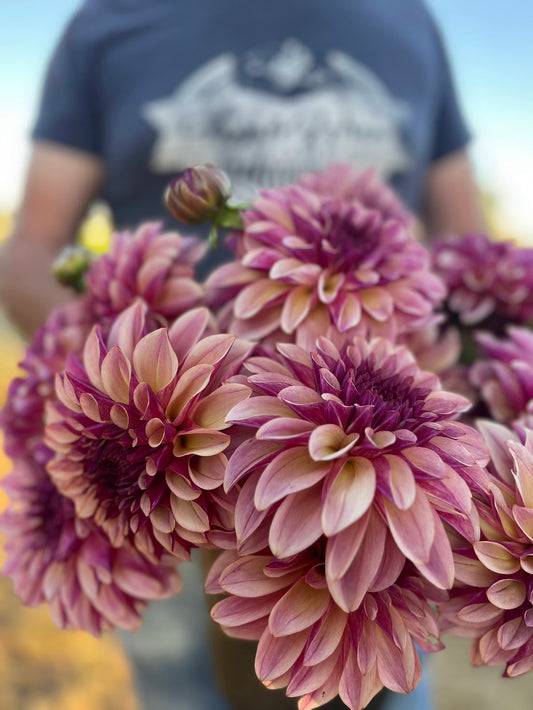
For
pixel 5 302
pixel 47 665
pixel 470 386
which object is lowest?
pixel 47 665

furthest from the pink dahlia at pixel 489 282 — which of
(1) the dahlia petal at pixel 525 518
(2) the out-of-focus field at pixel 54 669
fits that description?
(2) the out-of-focus field at pixel 54 669

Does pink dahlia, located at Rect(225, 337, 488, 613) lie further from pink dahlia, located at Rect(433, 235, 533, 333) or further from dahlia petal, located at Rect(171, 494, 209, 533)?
pink dahlia, located at Rect(433, 235, 533, 333)

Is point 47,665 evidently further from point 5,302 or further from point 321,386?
point 321,386

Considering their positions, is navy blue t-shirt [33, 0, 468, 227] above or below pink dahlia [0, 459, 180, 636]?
above

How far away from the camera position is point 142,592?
22 cm

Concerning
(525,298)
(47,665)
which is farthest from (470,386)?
(47,665)

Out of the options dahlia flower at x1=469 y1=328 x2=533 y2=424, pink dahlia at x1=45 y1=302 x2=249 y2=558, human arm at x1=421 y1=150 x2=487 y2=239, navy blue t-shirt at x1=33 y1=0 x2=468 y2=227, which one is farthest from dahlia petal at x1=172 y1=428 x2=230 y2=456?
human arm at x1=421 y1=150 x2=487 y2=239

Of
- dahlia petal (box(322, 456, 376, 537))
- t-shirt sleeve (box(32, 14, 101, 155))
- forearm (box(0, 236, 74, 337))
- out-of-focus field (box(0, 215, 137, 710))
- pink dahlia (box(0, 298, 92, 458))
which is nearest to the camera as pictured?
dahlia petal (box(322, 456, 376, 537))

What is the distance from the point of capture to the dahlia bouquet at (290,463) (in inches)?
6.3

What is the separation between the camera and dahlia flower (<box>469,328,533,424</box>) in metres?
0.24

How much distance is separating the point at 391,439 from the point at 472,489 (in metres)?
0.03

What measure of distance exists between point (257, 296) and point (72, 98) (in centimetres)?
54

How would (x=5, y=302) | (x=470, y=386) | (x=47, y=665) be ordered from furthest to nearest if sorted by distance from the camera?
1. (x=47, y=665)
2. (x=5, y=302)
3. (x=470, y=386)

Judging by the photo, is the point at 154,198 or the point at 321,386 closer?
the point at 321,386
